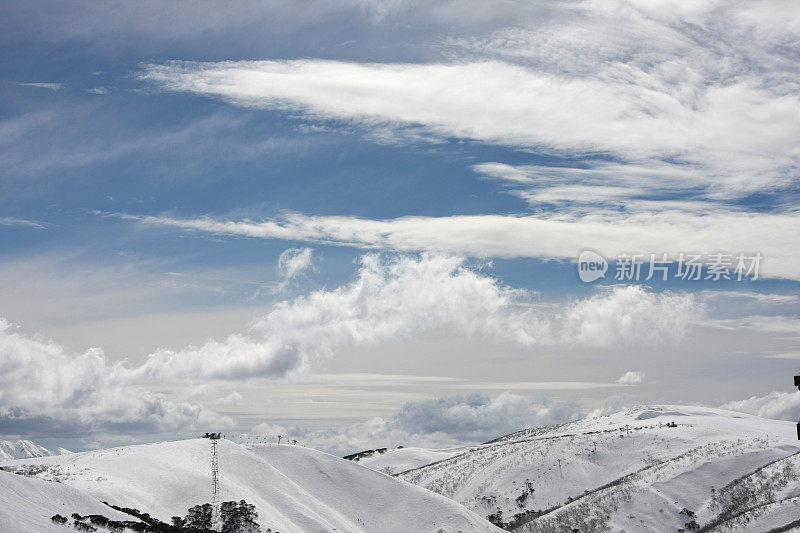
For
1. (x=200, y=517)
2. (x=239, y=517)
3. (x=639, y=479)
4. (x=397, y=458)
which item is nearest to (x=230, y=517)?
(x=239, y=517)

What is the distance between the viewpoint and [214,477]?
79000 millimetres

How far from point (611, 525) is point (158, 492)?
208ft

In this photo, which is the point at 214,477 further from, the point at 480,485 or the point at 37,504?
the point at 480,485

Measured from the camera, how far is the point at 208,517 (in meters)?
67.9

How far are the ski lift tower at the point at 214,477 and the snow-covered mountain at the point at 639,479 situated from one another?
47.8m

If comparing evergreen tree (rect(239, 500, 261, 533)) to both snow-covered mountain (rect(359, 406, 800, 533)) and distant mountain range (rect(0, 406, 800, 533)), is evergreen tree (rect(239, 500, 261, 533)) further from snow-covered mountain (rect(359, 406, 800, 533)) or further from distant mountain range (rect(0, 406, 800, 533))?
snow-covered mountain (rect(359, 406, 800, 533))

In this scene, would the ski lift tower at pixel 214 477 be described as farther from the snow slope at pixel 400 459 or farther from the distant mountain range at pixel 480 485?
the snow slope at pixel 400 459

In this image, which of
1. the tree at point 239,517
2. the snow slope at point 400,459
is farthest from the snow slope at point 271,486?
the snow slope at point 400,459

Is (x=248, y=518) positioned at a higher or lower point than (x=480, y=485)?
higher

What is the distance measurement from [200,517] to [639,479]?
76.0 metres

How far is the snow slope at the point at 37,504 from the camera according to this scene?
140 ft

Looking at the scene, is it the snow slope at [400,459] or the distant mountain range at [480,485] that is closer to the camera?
the distant mountain range at [480,485]

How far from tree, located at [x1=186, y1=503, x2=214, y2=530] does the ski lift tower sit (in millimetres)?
438

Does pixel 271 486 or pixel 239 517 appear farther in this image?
pixel 271 486
